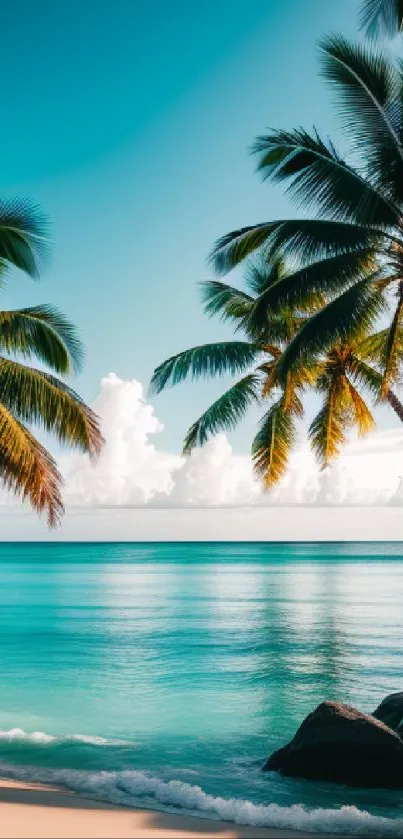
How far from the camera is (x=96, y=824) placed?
7.04 meters

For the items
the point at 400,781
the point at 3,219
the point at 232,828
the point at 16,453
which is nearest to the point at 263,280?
the point at 3,219

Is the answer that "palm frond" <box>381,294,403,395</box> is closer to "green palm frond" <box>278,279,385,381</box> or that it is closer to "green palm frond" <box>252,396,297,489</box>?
"green palm frond" <box>278,279,385,381</box>

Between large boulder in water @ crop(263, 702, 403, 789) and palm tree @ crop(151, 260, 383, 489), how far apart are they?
8155 mm

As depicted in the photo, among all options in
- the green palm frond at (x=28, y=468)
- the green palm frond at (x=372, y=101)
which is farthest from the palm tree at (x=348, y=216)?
the green palm frond at (x=28, y=468)

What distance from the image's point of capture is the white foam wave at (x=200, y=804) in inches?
289

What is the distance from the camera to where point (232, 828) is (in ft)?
23.3

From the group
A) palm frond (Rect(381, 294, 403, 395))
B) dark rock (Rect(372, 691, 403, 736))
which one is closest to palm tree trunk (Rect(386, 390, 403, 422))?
palm frond (Rect(381, 294, 403, 395))

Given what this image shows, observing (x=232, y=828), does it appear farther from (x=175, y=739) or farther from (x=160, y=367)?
(x=160, y=367)

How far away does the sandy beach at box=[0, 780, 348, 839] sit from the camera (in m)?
6.69

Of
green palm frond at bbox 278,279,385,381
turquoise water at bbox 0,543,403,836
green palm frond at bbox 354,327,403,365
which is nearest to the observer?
turquoise water at bbox 0,543,403,836

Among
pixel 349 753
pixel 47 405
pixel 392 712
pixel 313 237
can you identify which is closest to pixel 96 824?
pixel 349 753

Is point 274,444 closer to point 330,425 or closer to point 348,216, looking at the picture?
point 330,425

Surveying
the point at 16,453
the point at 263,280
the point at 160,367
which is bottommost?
the point at 16,453

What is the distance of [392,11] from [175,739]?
11696mm
